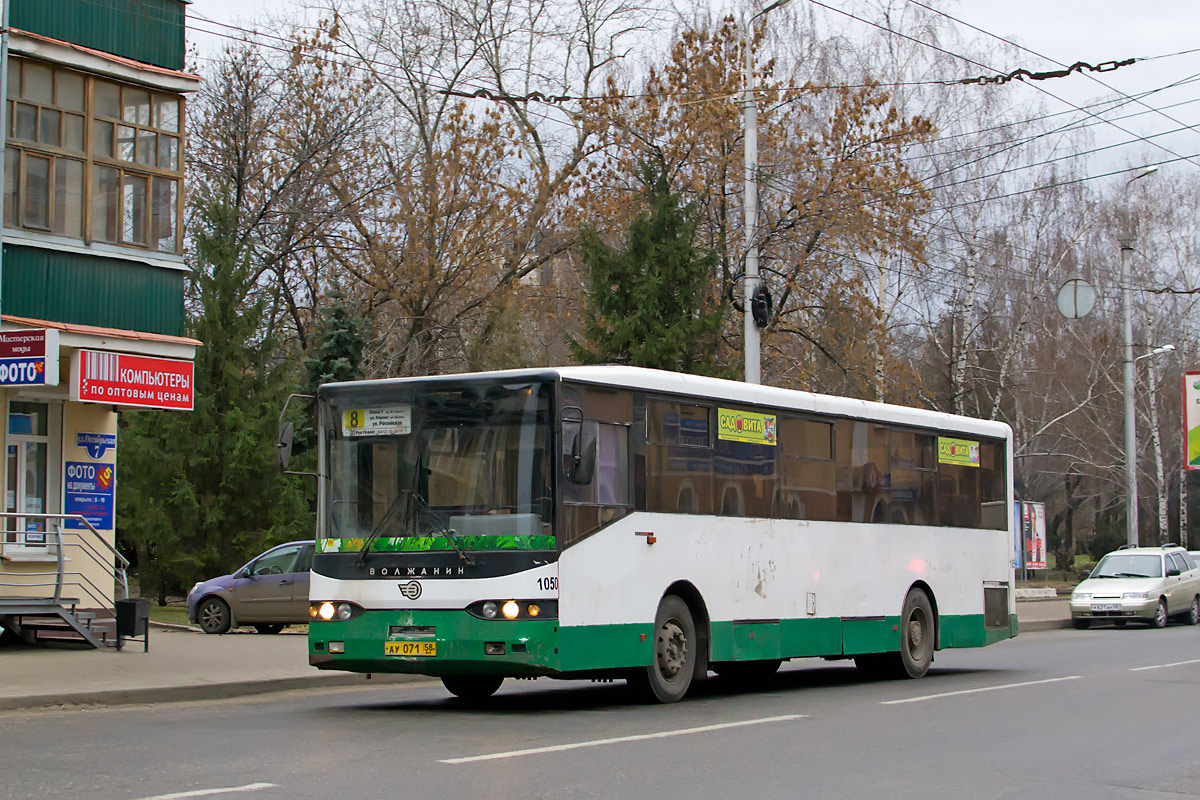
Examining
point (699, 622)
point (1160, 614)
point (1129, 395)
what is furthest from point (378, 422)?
point (1129, 395)

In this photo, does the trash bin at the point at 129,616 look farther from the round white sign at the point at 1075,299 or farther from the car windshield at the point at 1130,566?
the round white sign at the point at 1075,299

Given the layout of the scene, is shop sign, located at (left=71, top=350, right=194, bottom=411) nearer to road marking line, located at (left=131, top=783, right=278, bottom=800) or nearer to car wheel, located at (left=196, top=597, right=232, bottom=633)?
car wheel, located at (left=196, top=597, right=232, bottom=633)

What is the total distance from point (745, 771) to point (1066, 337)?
5541 centimetres

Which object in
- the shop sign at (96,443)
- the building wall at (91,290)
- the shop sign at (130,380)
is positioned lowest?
the shop sign at (96,443)

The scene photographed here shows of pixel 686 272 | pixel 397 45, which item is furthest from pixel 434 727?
pixel 397 45

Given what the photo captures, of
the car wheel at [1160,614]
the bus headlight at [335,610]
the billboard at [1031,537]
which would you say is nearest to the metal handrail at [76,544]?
the bus headlight at [335,610]

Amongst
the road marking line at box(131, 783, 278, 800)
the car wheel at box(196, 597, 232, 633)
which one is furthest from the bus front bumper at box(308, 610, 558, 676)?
the car wheel at box(196, 597, 232, 633)

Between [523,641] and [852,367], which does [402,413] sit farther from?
[852,367]

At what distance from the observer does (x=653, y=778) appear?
909cm

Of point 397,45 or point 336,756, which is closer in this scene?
point 336,756

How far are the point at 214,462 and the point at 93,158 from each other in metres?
10.9

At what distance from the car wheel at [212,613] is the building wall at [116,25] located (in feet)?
27.9

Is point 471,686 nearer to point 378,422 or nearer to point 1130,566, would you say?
point 378,422

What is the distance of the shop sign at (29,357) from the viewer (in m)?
17.9
